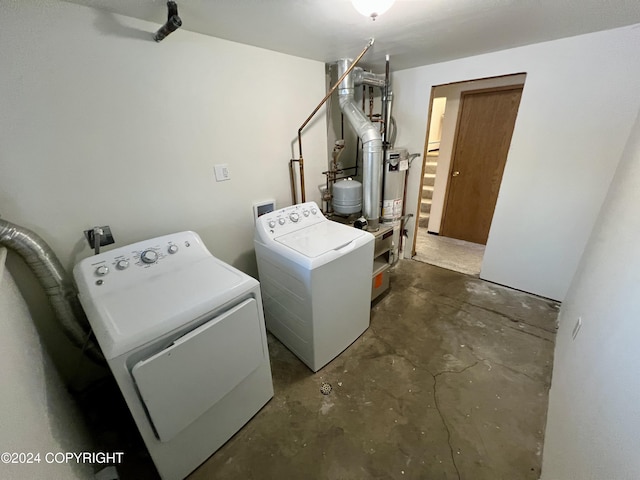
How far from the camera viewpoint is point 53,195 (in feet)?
4.18

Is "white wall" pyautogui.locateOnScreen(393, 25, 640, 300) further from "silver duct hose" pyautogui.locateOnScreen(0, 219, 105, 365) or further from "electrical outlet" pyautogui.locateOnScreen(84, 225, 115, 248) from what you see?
"silver duct hose" pyautogui.locateOnScreen(0, 219, 105, 365)

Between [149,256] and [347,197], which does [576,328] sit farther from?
[149,256]

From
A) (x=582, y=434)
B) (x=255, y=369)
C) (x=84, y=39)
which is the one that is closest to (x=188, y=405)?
(x=255, y=369)

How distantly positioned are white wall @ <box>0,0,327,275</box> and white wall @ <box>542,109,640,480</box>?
84.4 inches

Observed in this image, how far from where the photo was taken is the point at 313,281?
1.48m

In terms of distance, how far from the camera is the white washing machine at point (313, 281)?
1.55 meters

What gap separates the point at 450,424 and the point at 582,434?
0.66 m

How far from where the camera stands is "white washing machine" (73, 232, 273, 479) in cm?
98

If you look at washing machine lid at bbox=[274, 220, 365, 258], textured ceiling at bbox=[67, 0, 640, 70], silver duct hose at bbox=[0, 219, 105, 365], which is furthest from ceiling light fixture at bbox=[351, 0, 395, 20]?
silver duct hose at bbox=[0, 219, 105, 365]

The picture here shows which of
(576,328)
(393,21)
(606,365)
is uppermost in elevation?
(393,21)

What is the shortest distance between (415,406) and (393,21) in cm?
234

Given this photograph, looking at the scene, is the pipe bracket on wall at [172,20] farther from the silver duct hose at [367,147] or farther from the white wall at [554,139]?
the white wall at [554,139]

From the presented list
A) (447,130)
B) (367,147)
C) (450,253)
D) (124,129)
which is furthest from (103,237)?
(447,130)

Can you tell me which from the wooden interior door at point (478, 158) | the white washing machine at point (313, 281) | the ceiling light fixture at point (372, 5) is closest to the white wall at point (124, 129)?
the white washing machine at point (313, 281)
